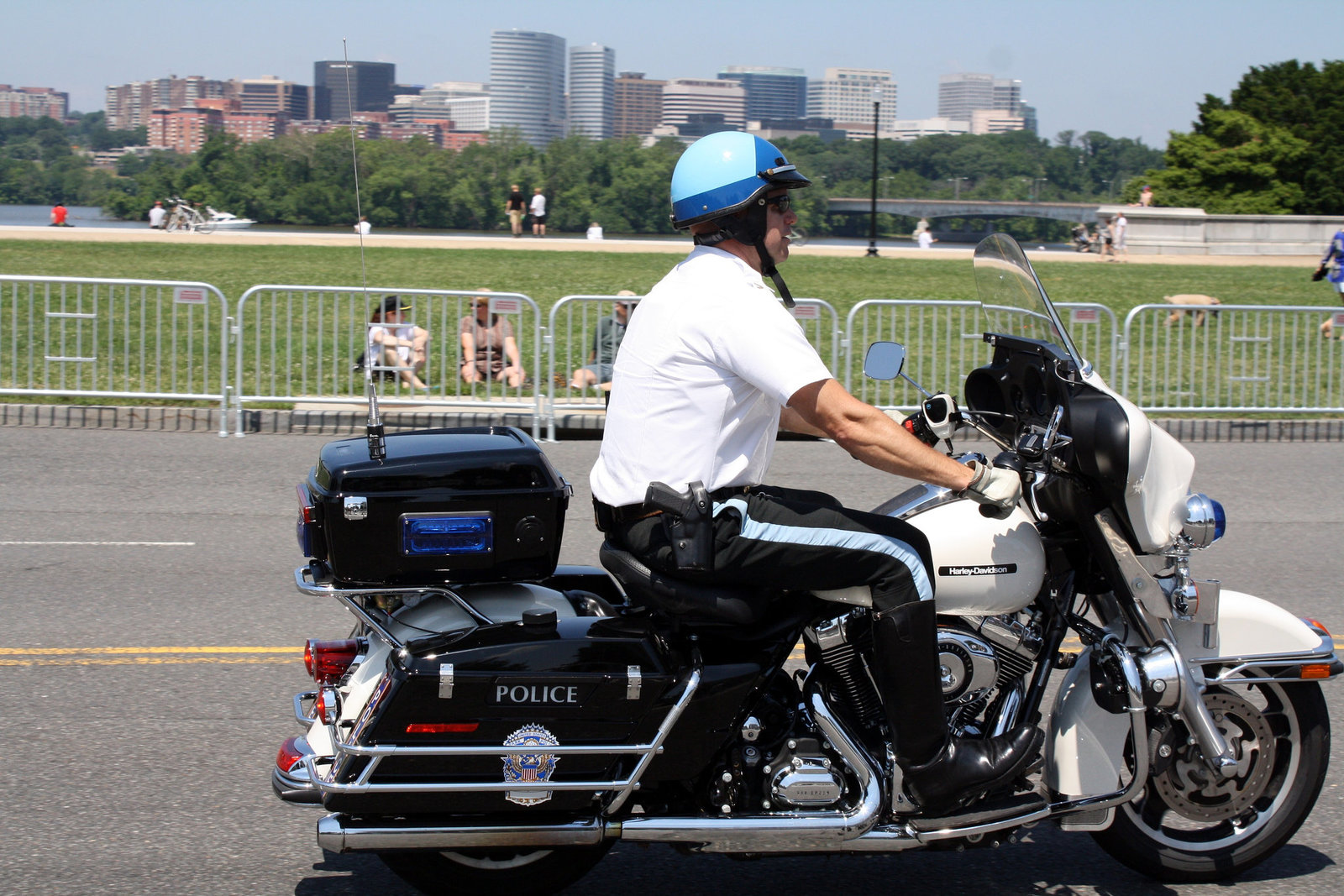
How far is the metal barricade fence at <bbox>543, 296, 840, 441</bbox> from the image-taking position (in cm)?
1207

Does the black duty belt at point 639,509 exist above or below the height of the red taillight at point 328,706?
above

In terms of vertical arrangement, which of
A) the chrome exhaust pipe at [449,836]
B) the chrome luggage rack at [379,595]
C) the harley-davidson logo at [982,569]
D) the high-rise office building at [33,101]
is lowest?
the chrome exhaust pipe at [449,836]

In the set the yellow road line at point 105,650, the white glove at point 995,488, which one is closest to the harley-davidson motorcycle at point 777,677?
the white glove at point 995,488

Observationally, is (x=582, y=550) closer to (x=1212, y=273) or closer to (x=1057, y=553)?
(x=1057, y=553)

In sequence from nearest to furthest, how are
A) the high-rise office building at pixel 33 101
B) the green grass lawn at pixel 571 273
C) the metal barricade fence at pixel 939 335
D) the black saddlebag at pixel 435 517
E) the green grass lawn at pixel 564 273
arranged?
1. the black saddlebag at pixel 435 517
2. the metal barricade fence at pixel 939 335
3. the green grass lawn at pixel 571 273
4. the green grass lawn at pixel 564 273
5. the high-rise office building at pixel 33 101

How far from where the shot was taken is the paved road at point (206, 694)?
3879 mm

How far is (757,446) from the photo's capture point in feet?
11.1

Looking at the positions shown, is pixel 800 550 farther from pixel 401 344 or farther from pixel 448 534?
pixel 401 344

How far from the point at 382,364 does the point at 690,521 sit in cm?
950

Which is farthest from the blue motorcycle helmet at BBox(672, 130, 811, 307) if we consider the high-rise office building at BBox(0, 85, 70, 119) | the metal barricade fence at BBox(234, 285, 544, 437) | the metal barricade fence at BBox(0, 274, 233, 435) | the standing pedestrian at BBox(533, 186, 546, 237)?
the high-rise office building at BBox(0, 85, 70, 119)

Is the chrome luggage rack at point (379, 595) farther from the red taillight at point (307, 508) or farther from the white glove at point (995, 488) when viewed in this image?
the white glove at point (995, 488)

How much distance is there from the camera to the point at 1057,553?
364 centimetres

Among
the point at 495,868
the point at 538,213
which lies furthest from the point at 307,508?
the point at 538,213

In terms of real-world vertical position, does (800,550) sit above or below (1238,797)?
above
